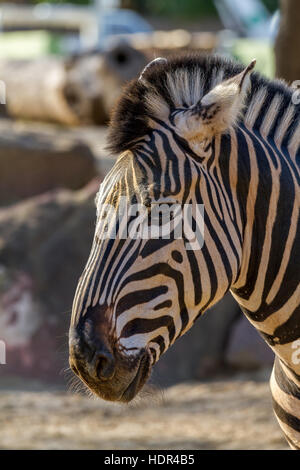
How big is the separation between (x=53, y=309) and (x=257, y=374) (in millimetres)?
1907

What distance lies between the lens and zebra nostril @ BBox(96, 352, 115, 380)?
2.56 meters

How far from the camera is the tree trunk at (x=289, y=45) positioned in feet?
28.7

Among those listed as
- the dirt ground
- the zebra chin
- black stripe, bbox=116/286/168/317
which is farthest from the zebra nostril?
the dirt ground

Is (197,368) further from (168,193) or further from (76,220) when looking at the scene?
(168,193)

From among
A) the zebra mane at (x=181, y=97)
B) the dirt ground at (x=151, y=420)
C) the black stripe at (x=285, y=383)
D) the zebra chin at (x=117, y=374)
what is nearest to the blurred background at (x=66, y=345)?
the dirt ground at (x=151, y=420)

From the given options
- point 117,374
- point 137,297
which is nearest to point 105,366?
point 117,374

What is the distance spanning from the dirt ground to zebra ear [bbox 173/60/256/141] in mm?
→ 3471

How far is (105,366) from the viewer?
8.43 feet

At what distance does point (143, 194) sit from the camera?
264 cm

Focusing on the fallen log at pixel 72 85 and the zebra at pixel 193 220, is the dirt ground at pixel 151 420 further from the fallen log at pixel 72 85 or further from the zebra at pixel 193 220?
the fallen log at pixel 72 85

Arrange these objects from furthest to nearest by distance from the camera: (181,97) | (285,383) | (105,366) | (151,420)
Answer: (151,420), (285,383), (181,97), (105,366)

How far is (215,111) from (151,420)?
14.4 feet

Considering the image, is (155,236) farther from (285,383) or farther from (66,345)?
(66,345)
